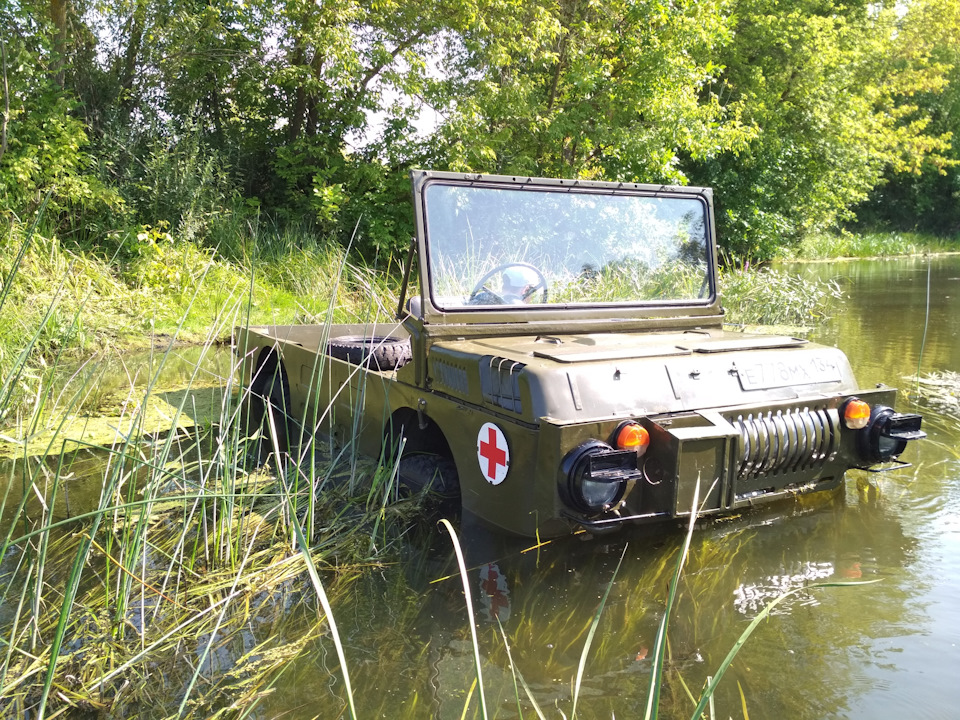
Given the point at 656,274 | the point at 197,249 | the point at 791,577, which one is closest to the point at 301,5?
the point at 197,249

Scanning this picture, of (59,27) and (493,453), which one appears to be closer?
(493,453)

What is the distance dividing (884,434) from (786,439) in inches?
22.3

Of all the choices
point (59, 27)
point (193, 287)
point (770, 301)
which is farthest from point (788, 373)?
point (59, 27)

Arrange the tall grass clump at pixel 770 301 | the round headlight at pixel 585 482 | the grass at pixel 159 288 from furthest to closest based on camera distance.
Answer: the tall grass clump at pixel 770 301 → the grass at pixel 159 288 → the round headlight at pixel 585 482

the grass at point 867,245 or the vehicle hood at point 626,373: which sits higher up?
the grass at point 867,245

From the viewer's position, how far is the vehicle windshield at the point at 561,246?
12.4 feet

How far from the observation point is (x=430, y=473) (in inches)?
156

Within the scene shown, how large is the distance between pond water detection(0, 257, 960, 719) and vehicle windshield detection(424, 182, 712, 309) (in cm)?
117

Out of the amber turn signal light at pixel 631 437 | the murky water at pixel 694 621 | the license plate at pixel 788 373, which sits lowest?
the murky water at pixel 694 621

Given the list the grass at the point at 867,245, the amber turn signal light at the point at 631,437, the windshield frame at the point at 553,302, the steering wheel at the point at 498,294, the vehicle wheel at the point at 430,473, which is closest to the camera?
the amber turn signal light at the point at 631,437

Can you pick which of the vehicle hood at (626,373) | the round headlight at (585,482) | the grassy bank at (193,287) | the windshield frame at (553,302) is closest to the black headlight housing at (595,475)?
the round headlight at (585,482)

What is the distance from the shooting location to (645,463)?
121 inches

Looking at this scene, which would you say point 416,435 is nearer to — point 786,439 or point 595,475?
point 595,475

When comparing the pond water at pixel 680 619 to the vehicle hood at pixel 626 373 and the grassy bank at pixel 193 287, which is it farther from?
the grassy bank at pixel 193 287
